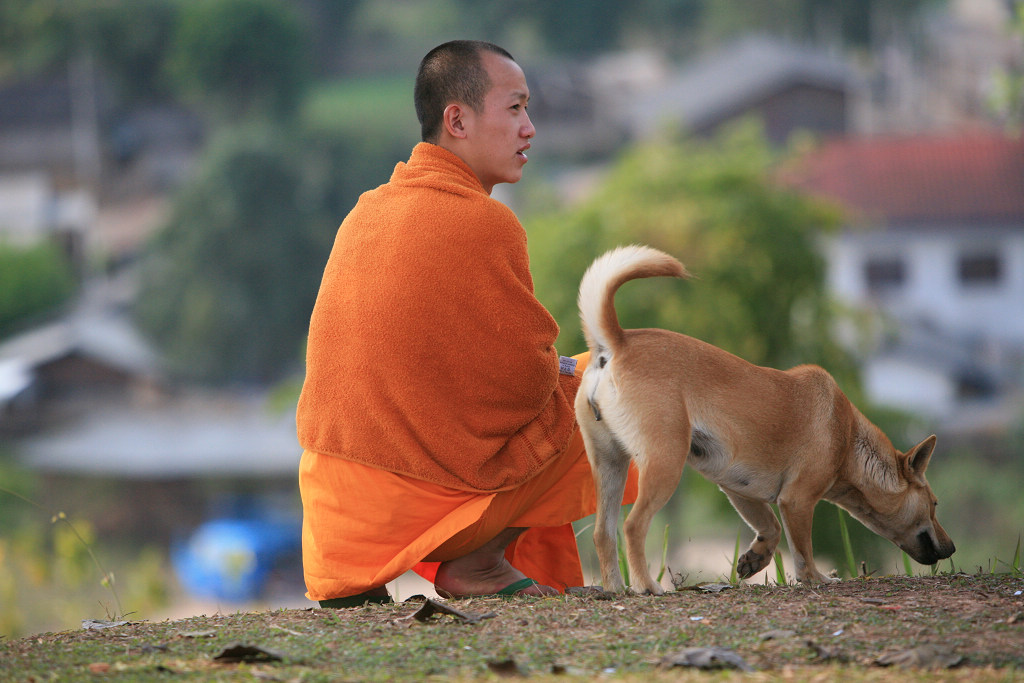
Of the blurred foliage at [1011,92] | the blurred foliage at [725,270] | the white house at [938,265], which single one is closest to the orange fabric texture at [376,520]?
the blurred foliage at [1011,92]

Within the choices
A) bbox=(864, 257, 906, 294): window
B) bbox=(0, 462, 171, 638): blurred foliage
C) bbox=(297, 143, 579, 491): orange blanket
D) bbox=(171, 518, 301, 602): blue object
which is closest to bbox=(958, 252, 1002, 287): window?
bbox=(864, 257, 906, 294): window

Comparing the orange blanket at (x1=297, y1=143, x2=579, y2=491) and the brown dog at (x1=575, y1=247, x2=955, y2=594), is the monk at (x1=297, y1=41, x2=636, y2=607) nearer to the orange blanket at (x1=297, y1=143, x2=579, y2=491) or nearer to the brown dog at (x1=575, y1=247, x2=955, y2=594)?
the orange blanket at (x1=297, y1=143, x2=579, y2=491)

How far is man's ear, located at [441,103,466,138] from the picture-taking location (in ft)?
10.4

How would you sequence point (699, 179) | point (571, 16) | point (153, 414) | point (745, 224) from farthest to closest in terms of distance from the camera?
point (571, 16) → point (153, 414) → point (699, 179) → point (745, 224)

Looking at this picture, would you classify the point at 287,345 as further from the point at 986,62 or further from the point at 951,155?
the point at 986,62

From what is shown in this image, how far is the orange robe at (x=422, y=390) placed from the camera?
299cm

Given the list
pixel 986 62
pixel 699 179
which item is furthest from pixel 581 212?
pixel 986 62

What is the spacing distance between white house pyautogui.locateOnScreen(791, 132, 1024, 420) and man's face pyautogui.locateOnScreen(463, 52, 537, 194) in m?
25.2

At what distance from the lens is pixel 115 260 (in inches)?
1394

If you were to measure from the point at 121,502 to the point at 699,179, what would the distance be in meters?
17.6

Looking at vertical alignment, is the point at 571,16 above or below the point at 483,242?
above

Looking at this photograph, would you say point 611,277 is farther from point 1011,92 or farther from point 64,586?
point 1011,92

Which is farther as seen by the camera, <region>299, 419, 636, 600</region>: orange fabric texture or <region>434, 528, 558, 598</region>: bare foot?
<region>434, 528, 558, 598</region>: bare foot

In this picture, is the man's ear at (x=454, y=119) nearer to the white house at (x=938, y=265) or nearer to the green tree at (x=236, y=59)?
the white house at (x=938, y=265)
